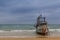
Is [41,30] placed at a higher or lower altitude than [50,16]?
lower

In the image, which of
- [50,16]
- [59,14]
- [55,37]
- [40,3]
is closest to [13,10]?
[40,3]

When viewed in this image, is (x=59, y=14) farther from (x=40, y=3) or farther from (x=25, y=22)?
(x=25, y=22)

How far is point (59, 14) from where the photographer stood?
1921mm

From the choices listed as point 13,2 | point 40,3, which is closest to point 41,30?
point 40,3

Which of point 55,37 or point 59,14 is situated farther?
point 59,14

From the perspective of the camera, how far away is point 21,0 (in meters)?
1.93

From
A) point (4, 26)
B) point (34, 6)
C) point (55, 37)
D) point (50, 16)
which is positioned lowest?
point (55, 37)

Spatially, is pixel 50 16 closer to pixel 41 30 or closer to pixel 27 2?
pixel 27 2

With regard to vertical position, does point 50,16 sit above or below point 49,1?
below

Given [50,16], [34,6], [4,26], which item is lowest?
[4,26]

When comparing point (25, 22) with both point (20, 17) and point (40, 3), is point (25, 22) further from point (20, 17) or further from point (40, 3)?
point (40, 3)

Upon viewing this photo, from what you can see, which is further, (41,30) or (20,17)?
(20,17)

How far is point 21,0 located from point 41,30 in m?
0.77

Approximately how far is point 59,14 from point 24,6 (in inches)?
21.1
